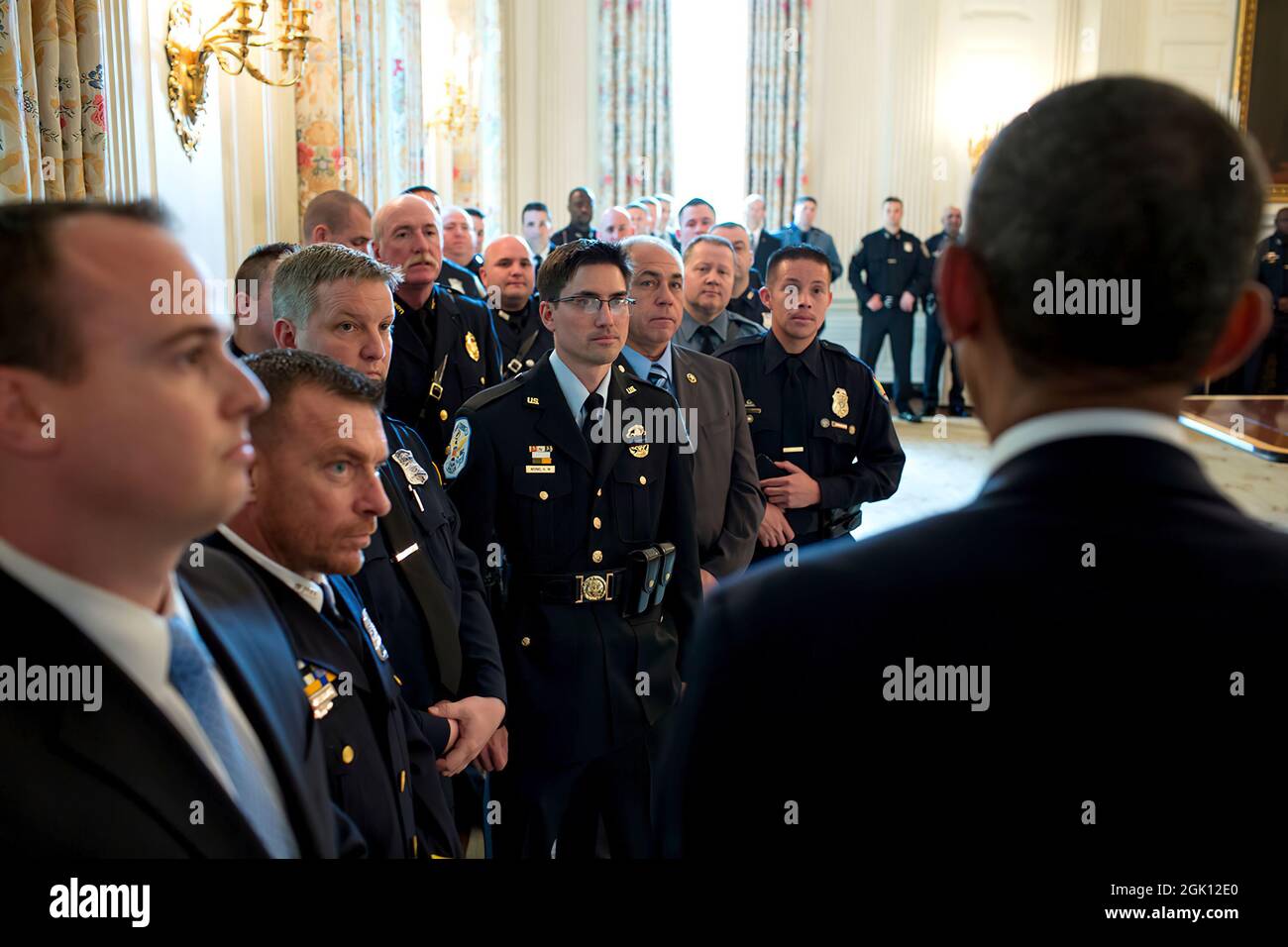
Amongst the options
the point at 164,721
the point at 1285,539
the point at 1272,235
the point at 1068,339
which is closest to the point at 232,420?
the point at 164,721

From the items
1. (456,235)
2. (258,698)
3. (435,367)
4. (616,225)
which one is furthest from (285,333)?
(616,225)

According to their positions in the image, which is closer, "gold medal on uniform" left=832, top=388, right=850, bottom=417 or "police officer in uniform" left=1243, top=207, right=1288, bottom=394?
"gold medal on uniform" left=832, top=388, right=850, bottom=417

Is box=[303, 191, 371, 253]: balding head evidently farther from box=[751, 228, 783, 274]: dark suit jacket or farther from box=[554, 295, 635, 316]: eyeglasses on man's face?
box=[751, 228, 783, 274]: dark suit jacket

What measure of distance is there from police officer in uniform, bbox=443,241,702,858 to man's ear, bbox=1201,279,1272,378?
164cm

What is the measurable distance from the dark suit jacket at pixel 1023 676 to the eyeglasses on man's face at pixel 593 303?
1.80 m

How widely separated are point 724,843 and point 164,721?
41cm

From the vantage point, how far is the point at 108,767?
0.75 metres

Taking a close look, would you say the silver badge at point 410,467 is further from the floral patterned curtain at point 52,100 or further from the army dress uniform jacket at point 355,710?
the floral patterned curtain at point 52,100

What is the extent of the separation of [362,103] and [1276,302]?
7.85 metres

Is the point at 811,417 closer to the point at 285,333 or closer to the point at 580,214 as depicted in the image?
the point at 285,333

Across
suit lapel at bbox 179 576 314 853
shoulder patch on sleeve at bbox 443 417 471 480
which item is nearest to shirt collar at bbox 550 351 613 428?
shoulder patch on sleeve at bbox 443 417 471 480

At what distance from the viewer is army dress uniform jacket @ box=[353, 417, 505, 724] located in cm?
A: 182

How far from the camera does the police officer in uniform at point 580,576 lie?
2256mm

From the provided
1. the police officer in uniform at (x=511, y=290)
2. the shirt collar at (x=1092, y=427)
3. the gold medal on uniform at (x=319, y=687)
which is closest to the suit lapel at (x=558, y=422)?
the gold medal on uniform at (x=319, y=687)
